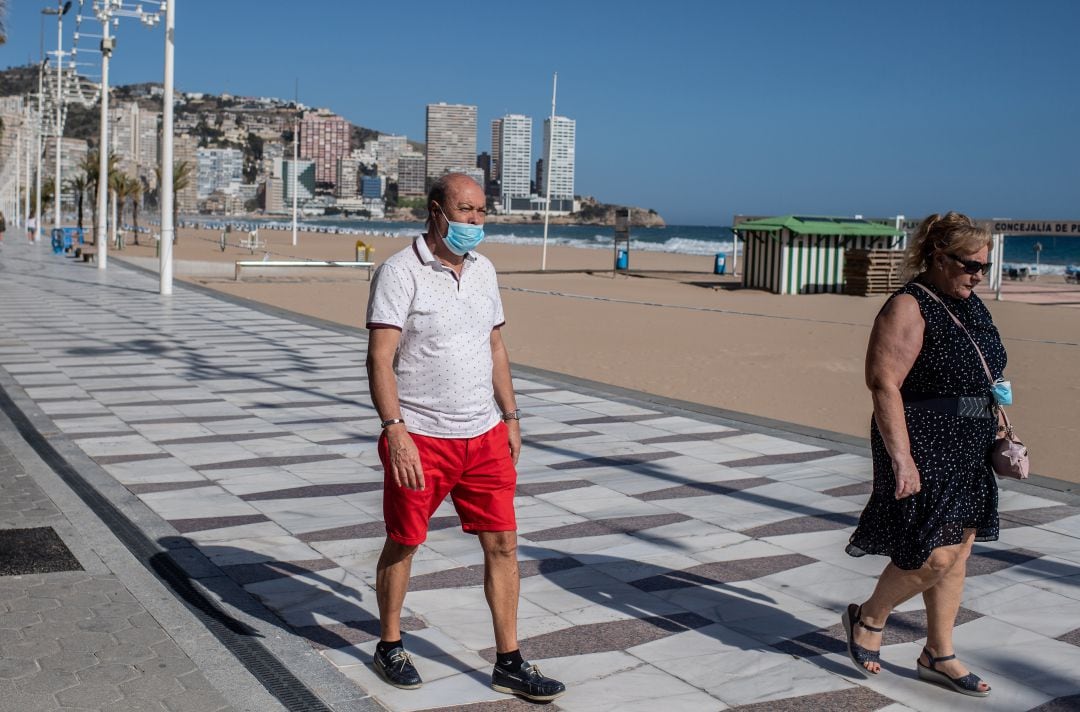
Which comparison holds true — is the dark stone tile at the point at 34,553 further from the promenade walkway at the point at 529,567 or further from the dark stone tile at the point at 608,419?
the dark stone tile at the point at 608,419

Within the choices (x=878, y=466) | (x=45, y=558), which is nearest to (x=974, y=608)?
(x=878, y=466)

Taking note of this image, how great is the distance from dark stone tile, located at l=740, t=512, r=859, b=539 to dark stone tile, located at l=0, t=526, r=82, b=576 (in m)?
3.08

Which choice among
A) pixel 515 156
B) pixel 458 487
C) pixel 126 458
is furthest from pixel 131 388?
pixel 515 156

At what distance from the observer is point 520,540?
18.2ft

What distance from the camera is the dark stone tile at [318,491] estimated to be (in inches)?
249

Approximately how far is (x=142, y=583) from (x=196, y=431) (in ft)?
12.0

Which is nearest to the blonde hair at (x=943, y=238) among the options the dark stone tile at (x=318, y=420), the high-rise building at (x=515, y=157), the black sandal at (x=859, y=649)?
the black sandal at (x=859, y=649)

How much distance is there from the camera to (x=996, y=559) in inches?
209

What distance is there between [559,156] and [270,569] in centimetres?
6595

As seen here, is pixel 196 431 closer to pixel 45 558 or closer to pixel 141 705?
pixel 45 558

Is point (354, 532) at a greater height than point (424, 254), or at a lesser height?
lesser

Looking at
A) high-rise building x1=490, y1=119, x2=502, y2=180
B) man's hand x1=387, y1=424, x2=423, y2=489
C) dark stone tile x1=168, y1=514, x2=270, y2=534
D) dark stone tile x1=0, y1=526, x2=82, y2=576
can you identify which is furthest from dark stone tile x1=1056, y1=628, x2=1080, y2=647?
high-rise building x1=490, y1=119, x2=502, y2=180

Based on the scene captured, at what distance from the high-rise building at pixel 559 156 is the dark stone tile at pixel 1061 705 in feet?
106

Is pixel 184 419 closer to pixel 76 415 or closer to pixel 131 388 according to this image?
pixel 76 415
